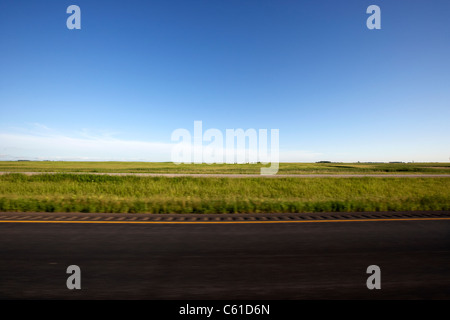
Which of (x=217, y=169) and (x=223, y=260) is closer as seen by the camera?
(x=223, y=260)

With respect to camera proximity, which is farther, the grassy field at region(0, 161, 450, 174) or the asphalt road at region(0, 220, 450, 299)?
the grassy field at region(0, 161, 450, 174)

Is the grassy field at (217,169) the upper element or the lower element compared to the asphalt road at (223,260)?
lower

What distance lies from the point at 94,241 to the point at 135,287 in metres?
2.02

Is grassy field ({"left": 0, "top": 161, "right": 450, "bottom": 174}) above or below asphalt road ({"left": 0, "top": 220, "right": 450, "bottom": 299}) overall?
below

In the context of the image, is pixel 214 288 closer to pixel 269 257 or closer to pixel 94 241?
pixel 269 257

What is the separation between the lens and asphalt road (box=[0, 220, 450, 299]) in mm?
2662

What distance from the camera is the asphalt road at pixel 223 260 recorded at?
266 centimetres

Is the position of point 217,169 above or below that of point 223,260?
below

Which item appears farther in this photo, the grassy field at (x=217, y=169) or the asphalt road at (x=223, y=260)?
the grassy field at (x=217, y=169)

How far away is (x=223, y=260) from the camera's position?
345 centimetres
